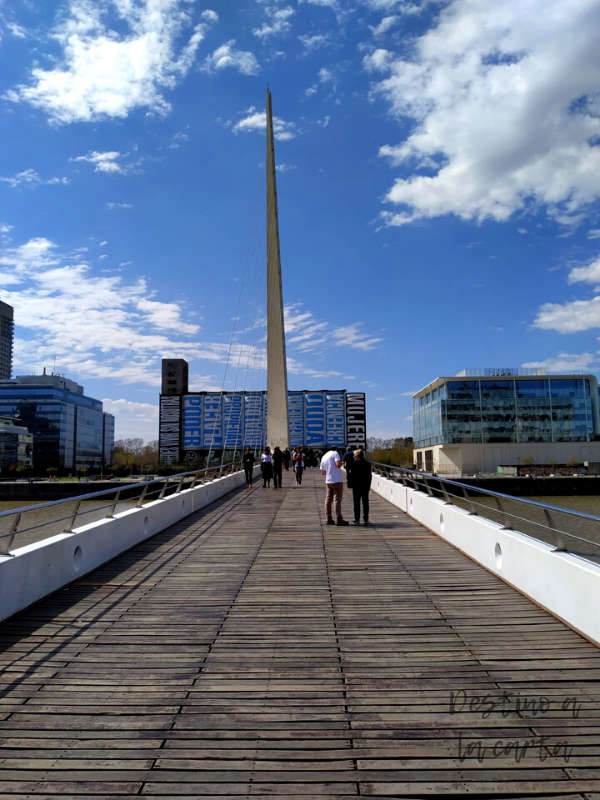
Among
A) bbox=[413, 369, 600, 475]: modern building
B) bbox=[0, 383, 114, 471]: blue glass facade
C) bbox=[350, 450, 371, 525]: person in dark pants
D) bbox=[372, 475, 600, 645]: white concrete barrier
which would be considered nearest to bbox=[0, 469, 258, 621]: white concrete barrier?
bbox=[350, 450, 371, 525]: person in dark pants

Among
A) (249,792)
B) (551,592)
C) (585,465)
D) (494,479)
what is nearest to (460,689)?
(249,792)

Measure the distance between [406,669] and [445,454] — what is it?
75211 mm

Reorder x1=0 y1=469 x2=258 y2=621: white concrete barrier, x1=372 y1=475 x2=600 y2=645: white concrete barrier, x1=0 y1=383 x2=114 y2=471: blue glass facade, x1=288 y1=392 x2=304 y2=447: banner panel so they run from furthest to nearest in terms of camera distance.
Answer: x1=0 y1=383 x2=114 y2=471: blue glass facade
x1=288 y1=392 x2=304 y2=447: banner panel
x1=0 y1=469 x2=258 y2=621: white concrete barrier
x1=372 y1=475 x2=600 y2=645: white concrete barrier

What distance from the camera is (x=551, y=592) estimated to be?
18.6 ft

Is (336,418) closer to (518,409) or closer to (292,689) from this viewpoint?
(518,409)

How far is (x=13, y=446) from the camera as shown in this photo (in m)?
95.2

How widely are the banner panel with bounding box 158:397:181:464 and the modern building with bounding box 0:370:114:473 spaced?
2962 centimetres

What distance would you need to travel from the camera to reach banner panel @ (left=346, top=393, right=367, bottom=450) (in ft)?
266

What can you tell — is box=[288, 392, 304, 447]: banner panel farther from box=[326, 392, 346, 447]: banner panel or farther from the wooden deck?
the wooden deck

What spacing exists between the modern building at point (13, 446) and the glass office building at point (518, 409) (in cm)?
6653

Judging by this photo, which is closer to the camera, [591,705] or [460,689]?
[591,705]

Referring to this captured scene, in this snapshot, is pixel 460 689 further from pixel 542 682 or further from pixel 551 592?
pixel 551 592

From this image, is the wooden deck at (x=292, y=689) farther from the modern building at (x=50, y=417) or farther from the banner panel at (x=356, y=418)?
the modern building at (x=50, y=417)

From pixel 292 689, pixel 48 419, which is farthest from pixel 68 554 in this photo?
pixel 48 419
